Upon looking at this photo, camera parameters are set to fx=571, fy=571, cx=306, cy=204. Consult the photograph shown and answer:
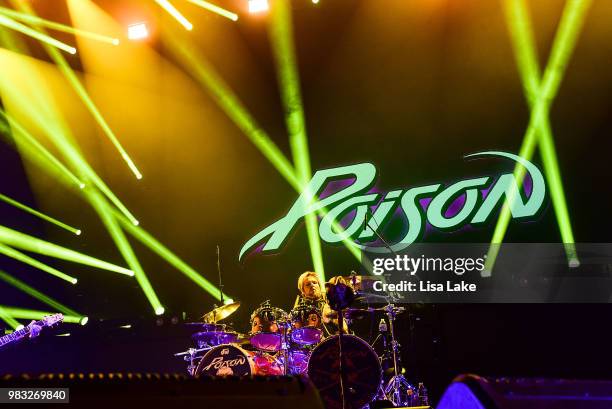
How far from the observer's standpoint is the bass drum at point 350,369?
5.02 m

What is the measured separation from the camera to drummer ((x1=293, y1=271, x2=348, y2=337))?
567 centimetres

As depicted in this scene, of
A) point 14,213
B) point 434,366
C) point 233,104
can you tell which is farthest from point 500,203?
point 14,213

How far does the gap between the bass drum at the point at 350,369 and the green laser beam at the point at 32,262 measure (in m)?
3.76

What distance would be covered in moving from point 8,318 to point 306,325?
400 cm

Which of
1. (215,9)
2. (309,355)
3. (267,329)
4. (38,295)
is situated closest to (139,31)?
(215,9)

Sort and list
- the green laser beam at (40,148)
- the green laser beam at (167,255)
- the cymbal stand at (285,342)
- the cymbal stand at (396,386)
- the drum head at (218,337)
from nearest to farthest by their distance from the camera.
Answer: the cymbal stand at (396,386) < the cymbal stand at (285,342) < the drum head at (218,337) < the green laser beam at (167,255) < the green laser beam at (40,148)

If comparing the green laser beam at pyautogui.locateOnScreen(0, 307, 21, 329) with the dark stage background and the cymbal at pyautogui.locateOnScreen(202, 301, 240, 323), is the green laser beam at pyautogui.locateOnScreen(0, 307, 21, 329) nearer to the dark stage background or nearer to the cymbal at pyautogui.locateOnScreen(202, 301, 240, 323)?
the dark stage background

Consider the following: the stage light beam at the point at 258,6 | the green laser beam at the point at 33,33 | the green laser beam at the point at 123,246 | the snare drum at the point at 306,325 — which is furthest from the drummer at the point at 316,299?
the green laser beam at the point at 33,33

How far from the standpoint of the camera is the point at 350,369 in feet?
16.5

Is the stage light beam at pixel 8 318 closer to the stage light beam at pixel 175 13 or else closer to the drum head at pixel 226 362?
the drum head at pixel 226 362

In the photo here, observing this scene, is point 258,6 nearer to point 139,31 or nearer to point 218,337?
point 139,31

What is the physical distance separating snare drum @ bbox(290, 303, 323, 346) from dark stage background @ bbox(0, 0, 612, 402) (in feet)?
4.05

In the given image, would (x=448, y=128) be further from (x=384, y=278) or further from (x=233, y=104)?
(x=233, y=104)

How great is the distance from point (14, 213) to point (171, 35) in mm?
3005
